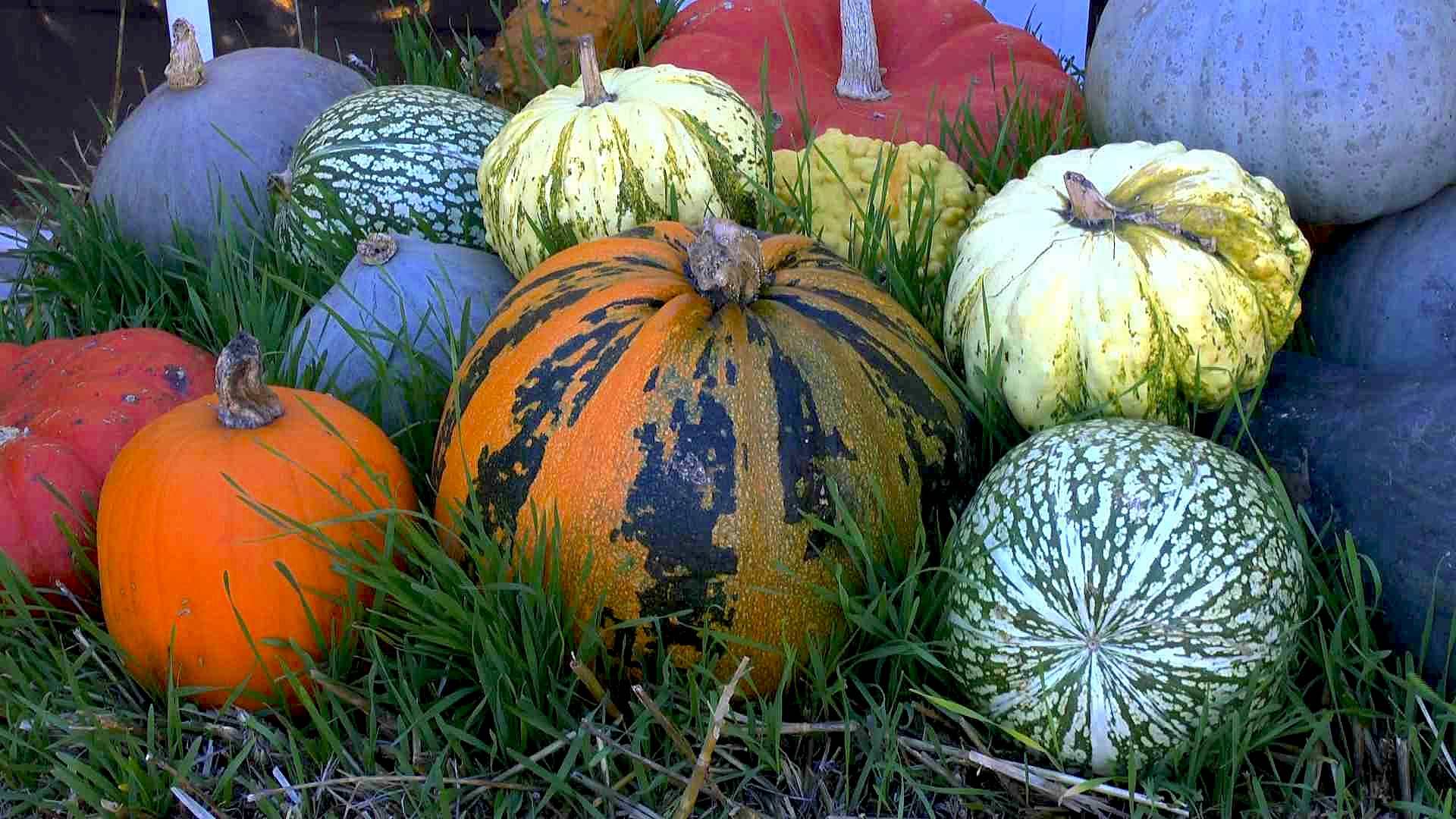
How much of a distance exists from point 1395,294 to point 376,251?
76.8 inches

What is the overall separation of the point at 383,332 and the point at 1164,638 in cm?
149

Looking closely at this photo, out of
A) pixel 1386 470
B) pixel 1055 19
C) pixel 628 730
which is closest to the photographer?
pixel 628 730

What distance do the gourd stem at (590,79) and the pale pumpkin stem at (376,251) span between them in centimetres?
A: 47

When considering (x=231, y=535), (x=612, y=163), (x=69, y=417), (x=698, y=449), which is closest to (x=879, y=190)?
(x=612, y=163)

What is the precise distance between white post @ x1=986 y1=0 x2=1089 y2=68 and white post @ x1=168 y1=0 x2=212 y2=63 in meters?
2.78

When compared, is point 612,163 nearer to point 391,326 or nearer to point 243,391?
point 391,326

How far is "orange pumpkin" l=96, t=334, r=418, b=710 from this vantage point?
1914 mm

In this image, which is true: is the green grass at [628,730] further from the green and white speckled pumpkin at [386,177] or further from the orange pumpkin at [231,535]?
the green and white speckled pumpkin at [386,177]

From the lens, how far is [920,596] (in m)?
1.96

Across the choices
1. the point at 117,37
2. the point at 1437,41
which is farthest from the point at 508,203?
the point at 117,37

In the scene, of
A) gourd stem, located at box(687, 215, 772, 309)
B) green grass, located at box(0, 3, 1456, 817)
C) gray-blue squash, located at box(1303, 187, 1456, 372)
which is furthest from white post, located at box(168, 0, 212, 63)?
gray-blue squash, located at box(1303, 187, 1456, 372)

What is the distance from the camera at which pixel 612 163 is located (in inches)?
98.8

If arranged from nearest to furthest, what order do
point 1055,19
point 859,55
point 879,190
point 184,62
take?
point 879,190 < point 184,62 < point 859,55 < point 1055,19

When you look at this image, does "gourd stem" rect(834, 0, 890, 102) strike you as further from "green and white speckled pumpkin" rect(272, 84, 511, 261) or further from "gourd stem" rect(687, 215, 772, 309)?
"gourd stem" rect(687, 215, 772, 309)
